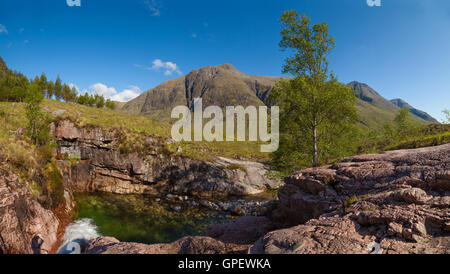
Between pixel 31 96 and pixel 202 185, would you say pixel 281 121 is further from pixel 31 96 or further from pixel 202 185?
pixel 31 96

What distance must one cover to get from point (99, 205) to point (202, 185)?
51.4 feet

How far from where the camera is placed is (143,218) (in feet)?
67.4

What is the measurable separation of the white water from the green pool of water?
694 mm

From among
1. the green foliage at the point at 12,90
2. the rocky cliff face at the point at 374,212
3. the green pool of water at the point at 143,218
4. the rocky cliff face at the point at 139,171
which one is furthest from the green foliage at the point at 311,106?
the green foliage at the point at 12,90

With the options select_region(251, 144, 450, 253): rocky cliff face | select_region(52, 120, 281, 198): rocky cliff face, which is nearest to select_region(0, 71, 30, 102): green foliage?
select_region(52, 120, 281, 198): rocky cliff face

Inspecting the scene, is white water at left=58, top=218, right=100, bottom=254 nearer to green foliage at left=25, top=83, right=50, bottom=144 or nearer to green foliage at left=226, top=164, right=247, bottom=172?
green foliage at left=25, top=83, right=50, bottom=144

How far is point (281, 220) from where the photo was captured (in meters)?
11.9

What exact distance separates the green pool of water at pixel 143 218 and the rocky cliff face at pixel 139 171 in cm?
399

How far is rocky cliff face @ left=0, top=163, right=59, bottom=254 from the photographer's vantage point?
9850 mm

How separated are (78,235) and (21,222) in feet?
17.2

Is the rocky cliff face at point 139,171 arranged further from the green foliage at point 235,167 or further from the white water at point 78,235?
the white water at point 78,235

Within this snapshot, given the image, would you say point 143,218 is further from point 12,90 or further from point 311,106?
point 12,90

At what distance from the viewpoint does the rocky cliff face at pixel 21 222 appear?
985cm

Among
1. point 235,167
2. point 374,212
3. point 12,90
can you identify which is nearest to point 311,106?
point 374,212
